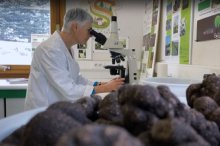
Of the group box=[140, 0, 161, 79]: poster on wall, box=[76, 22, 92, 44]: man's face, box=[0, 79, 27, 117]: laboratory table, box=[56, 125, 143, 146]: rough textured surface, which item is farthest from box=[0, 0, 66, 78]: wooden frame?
box=[56, 125, 143, 146]: rough textured surface

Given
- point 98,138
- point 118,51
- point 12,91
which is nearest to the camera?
point 98,138

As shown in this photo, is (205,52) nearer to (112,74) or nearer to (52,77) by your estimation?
(112,74)

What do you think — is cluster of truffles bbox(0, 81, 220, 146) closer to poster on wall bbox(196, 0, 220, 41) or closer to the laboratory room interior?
the laboratory room interior

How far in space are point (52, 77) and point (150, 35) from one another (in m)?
1.31

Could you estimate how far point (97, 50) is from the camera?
108 inches

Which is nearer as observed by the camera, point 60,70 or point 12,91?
point 60,70

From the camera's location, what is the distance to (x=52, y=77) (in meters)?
1.42

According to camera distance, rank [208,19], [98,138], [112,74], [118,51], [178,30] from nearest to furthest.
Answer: [98,138] < [208,19] < [118,51] < [112,74] < [178,30]

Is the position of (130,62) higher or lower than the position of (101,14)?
lower

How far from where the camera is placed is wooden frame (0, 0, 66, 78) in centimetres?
272

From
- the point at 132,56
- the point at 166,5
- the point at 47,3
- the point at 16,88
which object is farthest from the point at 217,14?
the point at 47,3

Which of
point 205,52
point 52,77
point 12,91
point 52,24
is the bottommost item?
point 12,91

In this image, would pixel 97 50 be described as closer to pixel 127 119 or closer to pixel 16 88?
pixel 16 88

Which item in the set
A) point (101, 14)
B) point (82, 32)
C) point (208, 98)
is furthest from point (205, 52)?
point (101, 14)
